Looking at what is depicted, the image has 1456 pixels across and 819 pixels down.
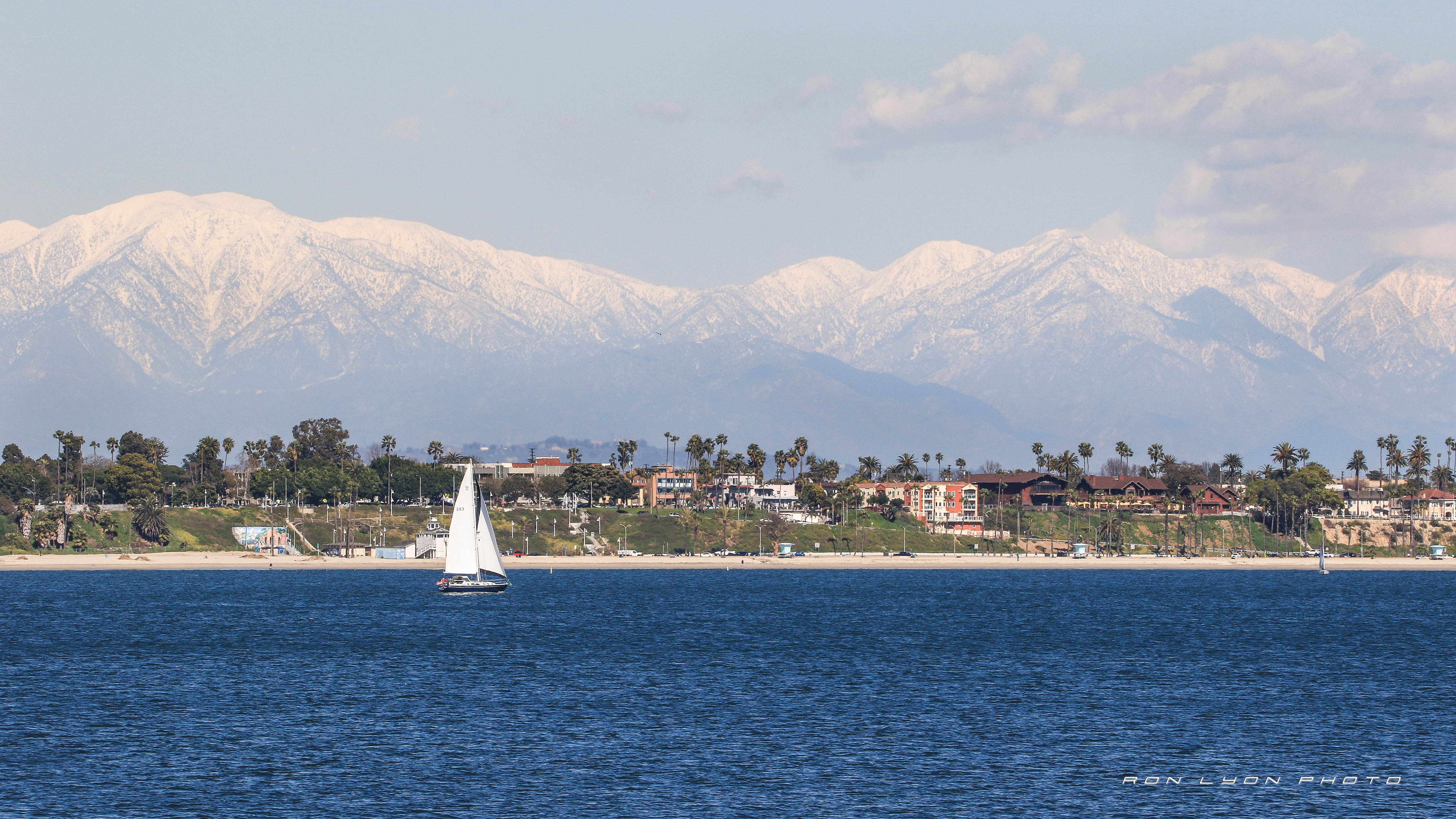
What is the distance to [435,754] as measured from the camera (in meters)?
68.8

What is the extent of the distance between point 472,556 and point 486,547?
8.65 feet

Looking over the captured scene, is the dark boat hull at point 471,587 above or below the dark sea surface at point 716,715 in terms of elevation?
above

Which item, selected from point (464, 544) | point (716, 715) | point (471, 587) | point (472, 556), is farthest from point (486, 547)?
point (716, 715)

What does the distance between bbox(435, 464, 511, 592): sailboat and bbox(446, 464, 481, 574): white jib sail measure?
0.03 meters

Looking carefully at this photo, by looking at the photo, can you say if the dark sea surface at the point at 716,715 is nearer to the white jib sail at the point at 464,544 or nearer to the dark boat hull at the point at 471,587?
the white jib sail at the point at 464,544

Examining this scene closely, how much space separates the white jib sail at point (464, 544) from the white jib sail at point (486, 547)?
2.40 feet

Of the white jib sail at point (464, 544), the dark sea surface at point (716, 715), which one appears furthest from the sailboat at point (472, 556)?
the dark sea surface at point (716, 715)

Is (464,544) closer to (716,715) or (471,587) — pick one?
(471,587)

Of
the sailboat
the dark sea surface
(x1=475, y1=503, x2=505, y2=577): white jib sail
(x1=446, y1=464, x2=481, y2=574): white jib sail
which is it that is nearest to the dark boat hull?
the sailboat

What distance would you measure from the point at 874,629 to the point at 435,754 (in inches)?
2819

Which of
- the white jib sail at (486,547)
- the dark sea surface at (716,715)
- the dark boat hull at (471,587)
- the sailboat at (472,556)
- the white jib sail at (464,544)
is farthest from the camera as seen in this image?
the white jib sail at (486,547)

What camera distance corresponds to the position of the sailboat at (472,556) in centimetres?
17038

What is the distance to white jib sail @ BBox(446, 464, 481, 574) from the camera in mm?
168375

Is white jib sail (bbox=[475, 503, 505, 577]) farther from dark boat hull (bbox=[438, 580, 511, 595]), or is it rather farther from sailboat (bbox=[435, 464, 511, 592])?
dark boat hull (bbox=[438, 580, 511, 595])
